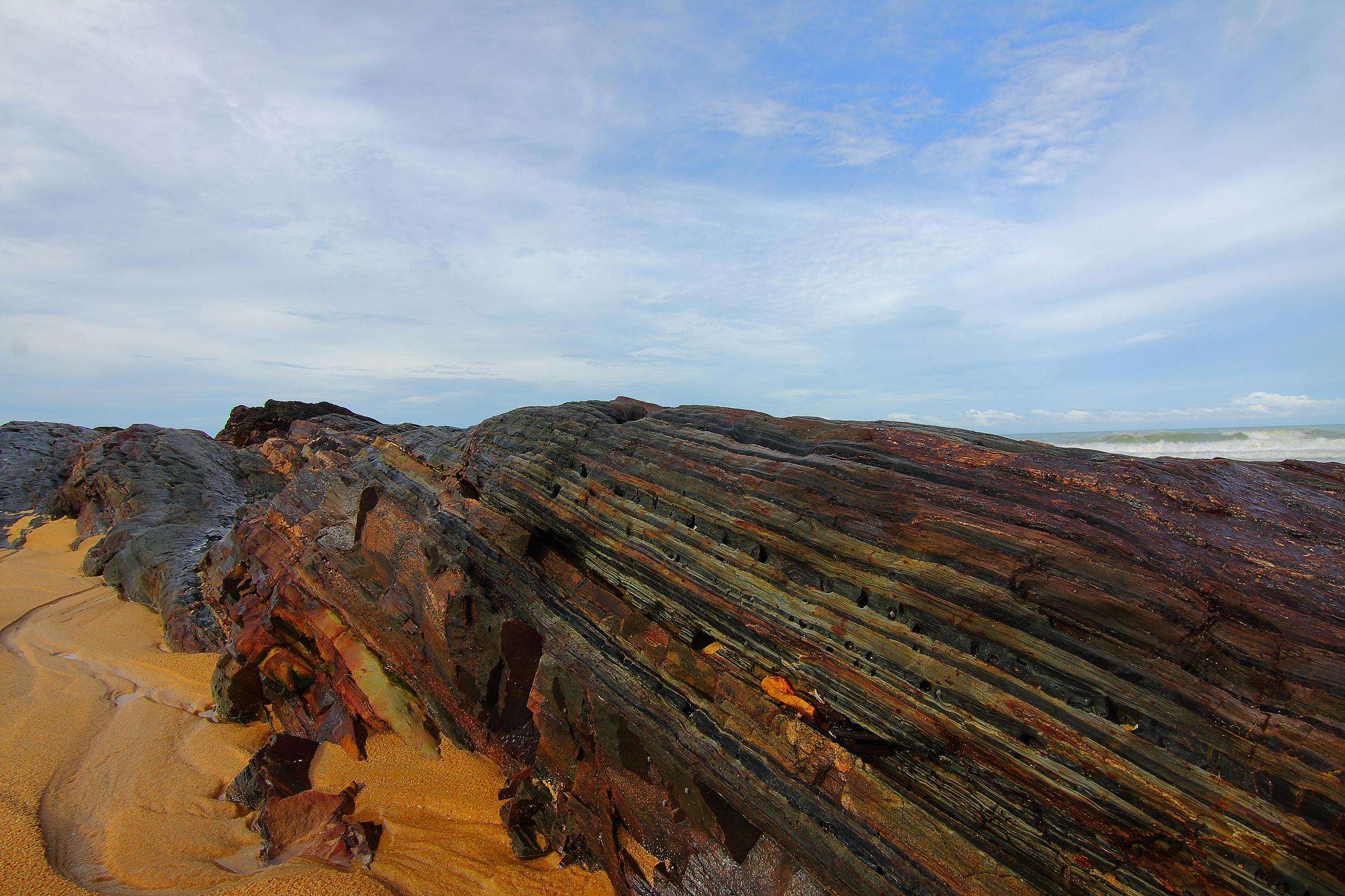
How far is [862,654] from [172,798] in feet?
27.4

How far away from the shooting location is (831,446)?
18.9ft

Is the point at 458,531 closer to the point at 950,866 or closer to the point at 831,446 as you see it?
the point at 831,446

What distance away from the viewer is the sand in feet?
19.6

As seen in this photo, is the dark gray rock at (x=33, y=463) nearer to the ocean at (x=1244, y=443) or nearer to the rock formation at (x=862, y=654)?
the rock formation at (x=862, y=654)

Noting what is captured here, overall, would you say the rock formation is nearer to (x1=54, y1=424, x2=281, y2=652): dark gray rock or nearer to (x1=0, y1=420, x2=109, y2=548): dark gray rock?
(x1=54, y1=424, x2=281, y2=652): dark gray rock

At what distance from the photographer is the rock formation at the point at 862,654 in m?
3.59

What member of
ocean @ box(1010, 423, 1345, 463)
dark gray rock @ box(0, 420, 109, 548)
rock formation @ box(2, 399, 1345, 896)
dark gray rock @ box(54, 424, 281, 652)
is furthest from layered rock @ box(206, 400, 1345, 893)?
ocean @ box(1010, 423, 1345, 463)

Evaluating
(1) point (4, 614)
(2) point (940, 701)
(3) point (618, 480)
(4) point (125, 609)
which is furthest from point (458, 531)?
(1) point (4, 614)

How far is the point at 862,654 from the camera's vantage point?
4.67 m

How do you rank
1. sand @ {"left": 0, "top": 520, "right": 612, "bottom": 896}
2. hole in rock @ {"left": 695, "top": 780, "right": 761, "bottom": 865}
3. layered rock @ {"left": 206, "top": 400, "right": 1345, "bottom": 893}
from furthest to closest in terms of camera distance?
sand @ {"left": 0, "top": 520, "right": 612, "bottom": 896}
hole in rock @ {"left": 695, "top": 780, "right": 761, "bottom": 865}
layered rock @ {"left": 206, "top": 400, "right": 1345, "bottom": 893}

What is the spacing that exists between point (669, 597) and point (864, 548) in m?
1.94

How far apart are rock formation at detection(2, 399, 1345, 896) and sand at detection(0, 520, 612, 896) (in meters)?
0.40

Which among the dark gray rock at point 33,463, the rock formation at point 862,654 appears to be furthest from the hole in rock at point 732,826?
the dark gray rock at point 33,463

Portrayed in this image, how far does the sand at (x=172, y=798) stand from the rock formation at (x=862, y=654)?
402 mm
